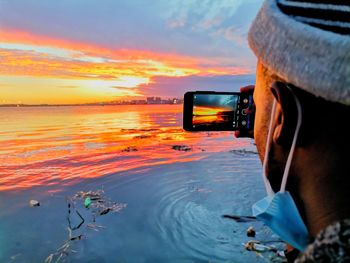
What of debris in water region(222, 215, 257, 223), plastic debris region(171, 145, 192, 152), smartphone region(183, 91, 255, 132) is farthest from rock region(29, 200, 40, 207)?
plastic debris region(171, 145, 192, 152)

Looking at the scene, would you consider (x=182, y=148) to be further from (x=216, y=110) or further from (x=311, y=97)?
(x=311, y=97)

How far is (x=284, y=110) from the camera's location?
96 cm

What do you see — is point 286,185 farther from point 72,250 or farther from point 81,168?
point 81,168

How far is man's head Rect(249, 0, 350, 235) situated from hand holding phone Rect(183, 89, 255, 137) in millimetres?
705

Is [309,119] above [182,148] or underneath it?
above

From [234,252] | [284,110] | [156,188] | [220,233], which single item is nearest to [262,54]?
[284,110]

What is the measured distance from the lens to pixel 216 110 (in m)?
1.91

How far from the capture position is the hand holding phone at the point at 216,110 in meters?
1.77

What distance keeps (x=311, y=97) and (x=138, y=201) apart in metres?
5.70

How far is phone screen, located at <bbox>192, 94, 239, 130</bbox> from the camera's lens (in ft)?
6.06

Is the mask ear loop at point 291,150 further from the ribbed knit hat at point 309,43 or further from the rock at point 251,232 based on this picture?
the rock at point 251,232

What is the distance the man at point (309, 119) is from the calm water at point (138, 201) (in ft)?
11.6

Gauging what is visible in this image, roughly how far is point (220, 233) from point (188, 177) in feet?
10.5

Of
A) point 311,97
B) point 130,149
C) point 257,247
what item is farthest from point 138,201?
point 130,149
